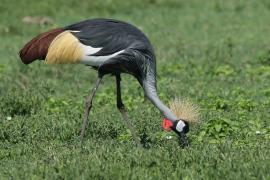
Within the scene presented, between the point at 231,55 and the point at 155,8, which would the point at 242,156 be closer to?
the point at 231,55

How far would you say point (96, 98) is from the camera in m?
9.72

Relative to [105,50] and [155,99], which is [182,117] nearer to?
[155,99]

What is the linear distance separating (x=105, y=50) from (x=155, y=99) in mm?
695

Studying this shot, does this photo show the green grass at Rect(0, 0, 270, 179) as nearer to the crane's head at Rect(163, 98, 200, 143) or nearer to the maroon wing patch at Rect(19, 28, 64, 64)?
the crane's head at Rect(163, 98, 200, 143)

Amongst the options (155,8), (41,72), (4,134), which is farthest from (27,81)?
(155,8)

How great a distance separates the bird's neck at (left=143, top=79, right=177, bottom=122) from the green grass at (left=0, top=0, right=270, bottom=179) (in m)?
0.31

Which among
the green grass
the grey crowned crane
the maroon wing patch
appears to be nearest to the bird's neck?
the grey crowned crane

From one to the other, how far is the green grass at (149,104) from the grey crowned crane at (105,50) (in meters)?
0.68

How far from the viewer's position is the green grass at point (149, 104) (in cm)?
599

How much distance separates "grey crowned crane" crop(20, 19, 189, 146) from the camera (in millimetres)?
6996

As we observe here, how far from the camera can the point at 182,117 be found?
6.86 m

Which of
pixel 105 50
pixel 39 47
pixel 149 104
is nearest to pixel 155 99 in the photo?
pixel 105 50

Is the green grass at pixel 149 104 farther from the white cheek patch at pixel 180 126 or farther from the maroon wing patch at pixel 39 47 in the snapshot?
the maroon wing patch at pixel 39 47

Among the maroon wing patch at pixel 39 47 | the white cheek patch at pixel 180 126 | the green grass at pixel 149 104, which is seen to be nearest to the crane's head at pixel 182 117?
the white cheek patch at pixel 180 126
